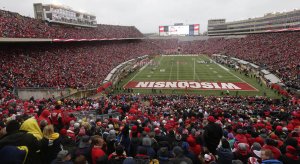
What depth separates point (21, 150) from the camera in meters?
3.44

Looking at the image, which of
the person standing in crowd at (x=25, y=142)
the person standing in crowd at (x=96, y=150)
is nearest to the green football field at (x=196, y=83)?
the person standing in crowd at (x=96, y=150)

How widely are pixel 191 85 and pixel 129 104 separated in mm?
16383

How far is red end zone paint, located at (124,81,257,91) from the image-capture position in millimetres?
31375

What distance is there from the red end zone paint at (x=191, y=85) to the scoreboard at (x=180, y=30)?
75.8 meters

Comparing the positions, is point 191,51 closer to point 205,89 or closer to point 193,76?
point 193,76

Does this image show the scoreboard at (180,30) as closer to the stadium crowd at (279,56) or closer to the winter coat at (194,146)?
the stadium crowd at (279,56)

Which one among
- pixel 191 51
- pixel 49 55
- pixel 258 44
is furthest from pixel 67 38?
pixel 191 51

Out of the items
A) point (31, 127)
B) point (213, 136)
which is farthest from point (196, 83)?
point (31, 127)

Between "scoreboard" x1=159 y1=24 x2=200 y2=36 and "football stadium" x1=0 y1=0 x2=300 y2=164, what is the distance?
1701 inches

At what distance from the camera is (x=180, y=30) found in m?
107

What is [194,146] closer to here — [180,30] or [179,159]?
[179,159]

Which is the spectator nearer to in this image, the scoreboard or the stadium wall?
the stadium wall

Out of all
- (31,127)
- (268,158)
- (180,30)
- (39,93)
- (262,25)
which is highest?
(180,30)

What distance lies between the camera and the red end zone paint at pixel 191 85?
31375 mm
